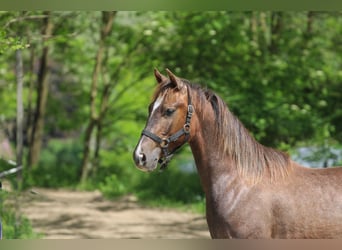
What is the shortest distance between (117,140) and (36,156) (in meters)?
2.27

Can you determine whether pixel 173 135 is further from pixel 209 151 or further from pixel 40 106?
pixel 40 106

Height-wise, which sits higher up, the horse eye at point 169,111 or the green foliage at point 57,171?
the horse eye at point 169,111

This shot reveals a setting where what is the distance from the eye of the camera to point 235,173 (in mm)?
3127

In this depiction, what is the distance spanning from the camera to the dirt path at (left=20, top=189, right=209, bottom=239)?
7816 mm

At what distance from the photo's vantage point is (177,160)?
492 inches

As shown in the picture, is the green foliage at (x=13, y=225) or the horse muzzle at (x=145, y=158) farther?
the green foliage at (x=13, y=225)

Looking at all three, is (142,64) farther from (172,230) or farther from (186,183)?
(172,230)

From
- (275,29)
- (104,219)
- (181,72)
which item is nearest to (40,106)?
(181,72)

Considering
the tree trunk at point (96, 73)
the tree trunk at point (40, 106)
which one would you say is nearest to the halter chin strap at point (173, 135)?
the tree trunk at point (96, 73)

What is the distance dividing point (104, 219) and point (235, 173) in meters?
6.03

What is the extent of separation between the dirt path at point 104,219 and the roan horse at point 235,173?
14.3 feet

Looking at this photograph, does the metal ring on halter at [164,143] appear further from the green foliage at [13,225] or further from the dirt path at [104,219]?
the dirt path at [104,219]

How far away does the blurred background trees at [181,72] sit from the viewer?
8.12 meters

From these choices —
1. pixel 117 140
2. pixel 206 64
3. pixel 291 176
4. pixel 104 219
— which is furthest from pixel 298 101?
pixel 117 140
